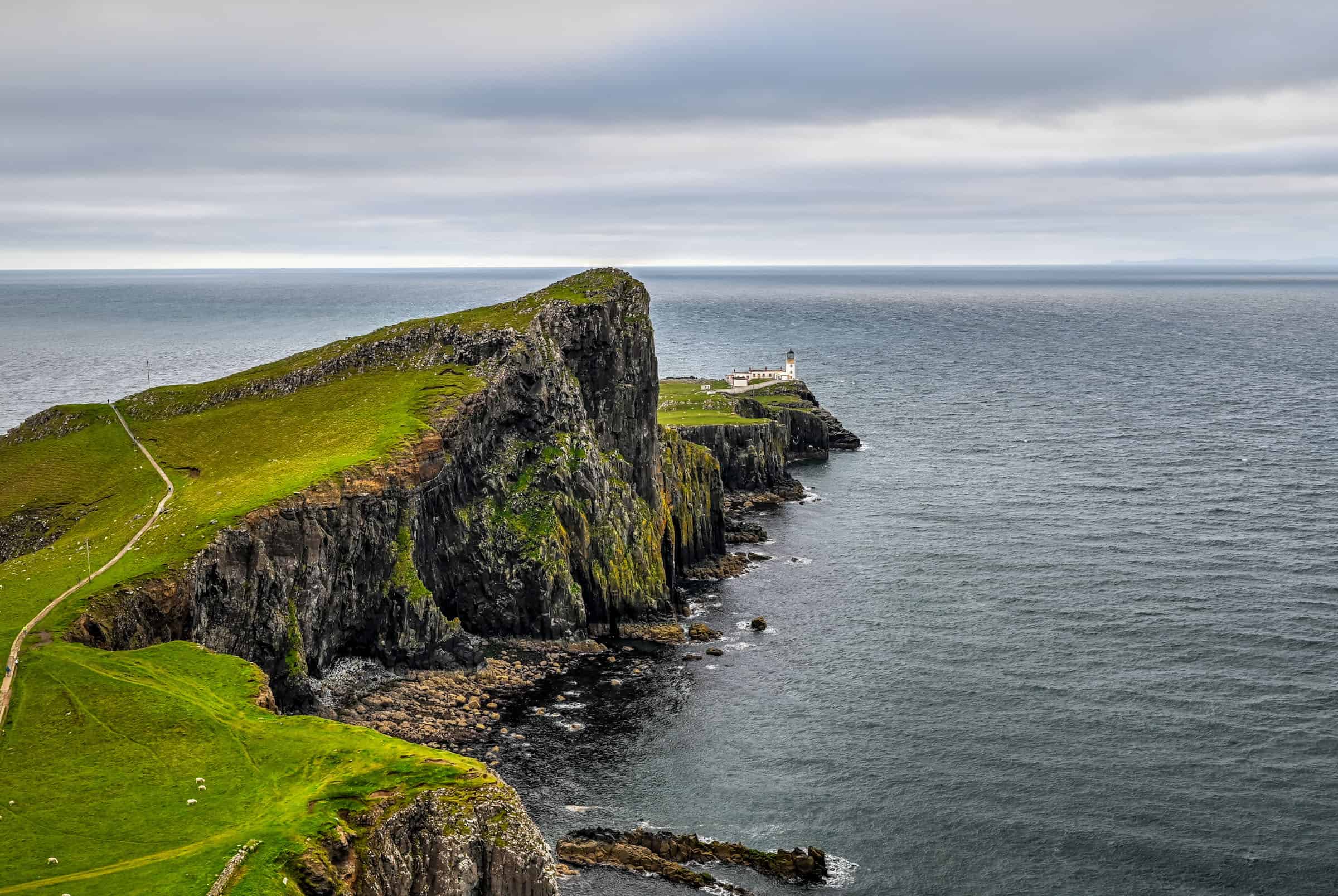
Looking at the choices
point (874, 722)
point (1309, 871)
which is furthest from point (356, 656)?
point (1309, 871)

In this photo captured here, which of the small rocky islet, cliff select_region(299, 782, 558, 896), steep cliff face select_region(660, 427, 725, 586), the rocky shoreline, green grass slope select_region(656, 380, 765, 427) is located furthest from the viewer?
green grass slope select_region(656, 380, 765, 427)

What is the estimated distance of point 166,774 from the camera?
5497 cm

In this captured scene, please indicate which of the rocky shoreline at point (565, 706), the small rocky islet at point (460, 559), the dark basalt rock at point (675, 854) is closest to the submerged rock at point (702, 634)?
the rocky shoreline at point (565, 706)

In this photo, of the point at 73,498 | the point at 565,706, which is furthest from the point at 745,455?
the point at 73,498

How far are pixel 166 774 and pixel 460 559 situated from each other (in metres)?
46.6

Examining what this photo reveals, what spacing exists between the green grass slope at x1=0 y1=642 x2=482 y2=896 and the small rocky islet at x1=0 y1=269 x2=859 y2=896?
1.56 meters

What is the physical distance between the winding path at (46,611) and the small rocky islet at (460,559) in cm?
278

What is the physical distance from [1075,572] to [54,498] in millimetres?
99204

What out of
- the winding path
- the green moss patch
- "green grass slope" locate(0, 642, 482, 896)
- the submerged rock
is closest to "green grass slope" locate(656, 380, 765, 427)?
the submerged rock

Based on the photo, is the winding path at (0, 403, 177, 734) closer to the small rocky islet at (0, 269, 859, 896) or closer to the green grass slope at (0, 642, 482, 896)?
the green grass slope at (0, 642, 482, 896)

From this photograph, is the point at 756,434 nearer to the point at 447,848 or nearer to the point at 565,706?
the point at 565,706

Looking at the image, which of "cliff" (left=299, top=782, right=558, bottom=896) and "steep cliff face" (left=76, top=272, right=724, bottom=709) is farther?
"steep cliff face" (left=76, top=272, right=724, bottom=709)

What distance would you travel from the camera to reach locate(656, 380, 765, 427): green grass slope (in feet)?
548

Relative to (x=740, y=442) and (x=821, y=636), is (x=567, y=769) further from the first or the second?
(x=740, y=442)
